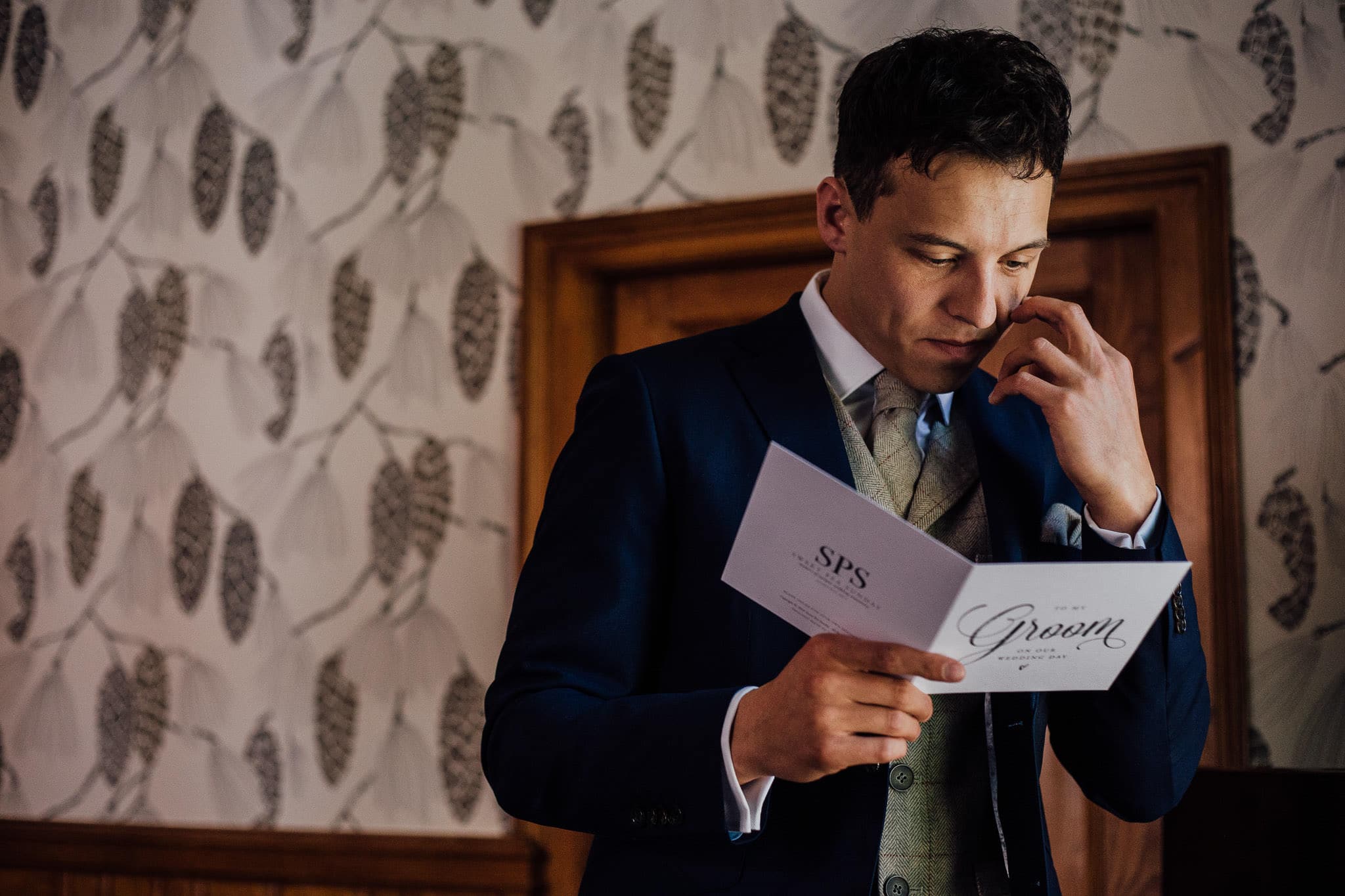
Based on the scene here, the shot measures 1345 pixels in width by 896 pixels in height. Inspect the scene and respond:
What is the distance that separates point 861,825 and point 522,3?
2232 mm

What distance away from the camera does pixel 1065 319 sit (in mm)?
1209

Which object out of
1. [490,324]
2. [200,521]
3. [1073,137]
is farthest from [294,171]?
[1073,137]

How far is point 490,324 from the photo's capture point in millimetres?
2797

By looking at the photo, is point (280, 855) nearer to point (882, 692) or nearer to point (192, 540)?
point (192, 540)

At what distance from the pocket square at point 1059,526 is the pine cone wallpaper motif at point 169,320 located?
242 centimetres

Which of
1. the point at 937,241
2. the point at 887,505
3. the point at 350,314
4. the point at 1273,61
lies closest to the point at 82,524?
the point at 350,314

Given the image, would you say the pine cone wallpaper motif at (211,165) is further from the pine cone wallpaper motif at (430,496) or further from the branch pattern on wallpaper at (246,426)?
the pine cone wallpaper motif at (430,496)

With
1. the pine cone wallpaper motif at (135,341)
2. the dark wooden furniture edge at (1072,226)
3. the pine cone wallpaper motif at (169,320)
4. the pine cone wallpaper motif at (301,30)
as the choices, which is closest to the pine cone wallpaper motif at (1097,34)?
the dark wooden furniture edge at (1072,226)

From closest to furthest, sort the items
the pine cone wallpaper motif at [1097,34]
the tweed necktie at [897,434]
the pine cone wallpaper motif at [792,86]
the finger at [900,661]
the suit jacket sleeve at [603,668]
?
the finger at [900,661] → the suit jacket sleeve at [603,668] → the tweed necktie at [897,434] → the pine cone wallpaper motif at [1097,34] → the pine cone wallpaper motif at [792,86]

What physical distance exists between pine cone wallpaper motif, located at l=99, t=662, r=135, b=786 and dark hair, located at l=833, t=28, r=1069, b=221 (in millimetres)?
2456

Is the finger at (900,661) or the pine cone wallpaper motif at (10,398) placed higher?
the pine cone wallpaper motif at (10,398)

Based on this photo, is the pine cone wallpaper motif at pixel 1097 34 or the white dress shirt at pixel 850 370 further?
the pine cone wallpaper motif at pixel 1097 34

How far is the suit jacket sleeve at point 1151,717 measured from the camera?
118 cm

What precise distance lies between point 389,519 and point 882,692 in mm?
2048
